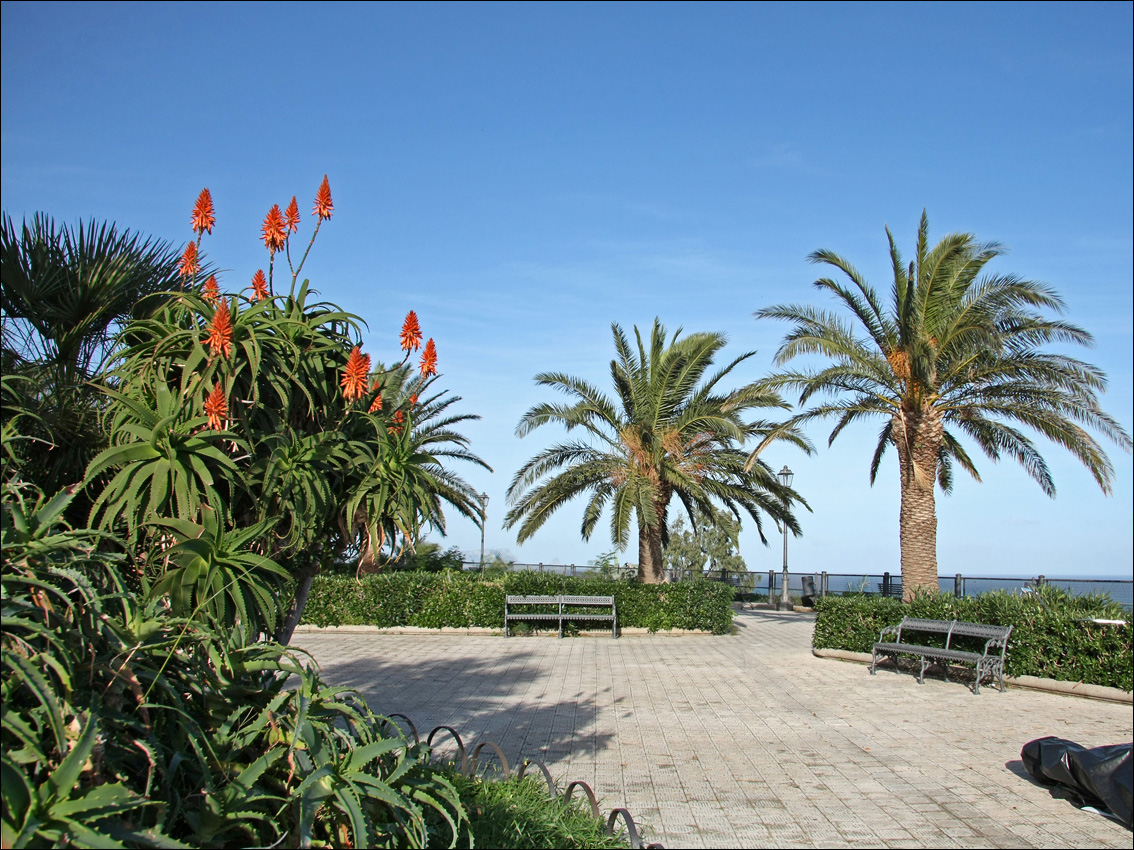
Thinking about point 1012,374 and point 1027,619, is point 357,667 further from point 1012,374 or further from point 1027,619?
point 1012,374

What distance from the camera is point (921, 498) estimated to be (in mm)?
15258

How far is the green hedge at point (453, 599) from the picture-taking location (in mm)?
17938

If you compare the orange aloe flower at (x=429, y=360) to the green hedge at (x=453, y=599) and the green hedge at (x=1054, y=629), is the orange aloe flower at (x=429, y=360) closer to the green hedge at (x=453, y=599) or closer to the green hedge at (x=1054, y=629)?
the green hedge at (x=1054, y=629)

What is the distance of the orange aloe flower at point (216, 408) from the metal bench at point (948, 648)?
10.8m

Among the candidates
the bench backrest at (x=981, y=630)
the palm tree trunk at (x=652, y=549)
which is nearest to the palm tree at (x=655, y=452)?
the palm tree trunk at (x=652, y=549)

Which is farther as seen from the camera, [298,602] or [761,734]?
[761,734]

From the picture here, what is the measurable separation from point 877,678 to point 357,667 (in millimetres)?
7788

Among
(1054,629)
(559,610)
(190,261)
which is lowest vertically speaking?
(559,610)

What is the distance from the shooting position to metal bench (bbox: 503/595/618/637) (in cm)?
1747

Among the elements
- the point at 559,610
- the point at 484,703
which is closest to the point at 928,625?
the point at 484,703

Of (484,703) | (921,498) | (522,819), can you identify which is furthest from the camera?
(921,498)

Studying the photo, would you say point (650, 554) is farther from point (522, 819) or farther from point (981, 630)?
point (522, 819)

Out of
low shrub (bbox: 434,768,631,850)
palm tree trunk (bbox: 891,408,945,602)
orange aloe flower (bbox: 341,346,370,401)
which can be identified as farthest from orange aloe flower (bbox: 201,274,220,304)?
palm tree trunk (bbox: 891,408,945,602)

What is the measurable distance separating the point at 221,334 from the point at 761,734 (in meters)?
7.13
